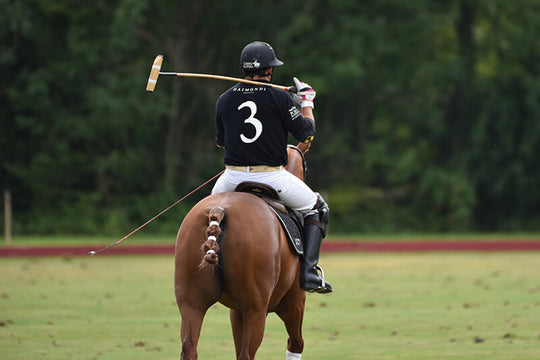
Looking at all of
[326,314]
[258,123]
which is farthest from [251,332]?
[326,314]

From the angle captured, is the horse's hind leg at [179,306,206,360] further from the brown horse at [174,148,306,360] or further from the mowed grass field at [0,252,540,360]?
the mowed grass field at [0,252,540,360]

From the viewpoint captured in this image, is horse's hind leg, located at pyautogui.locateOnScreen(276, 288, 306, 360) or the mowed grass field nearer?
horse's hind leg, located at pyautogui.locateOnScreen(276, 288, 306, 360)

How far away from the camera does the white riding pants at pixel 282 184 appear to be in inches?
239

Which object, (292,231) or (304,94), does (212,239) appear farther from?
(304,94)

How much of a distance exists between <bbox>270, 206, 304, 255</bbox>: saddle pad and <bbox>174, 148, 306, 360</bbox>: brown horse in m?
0.18

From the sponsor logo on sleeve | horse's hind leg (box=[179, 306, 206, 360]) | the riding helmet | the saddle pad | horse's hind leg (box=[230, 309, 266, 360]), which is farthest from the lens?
the riding helmet

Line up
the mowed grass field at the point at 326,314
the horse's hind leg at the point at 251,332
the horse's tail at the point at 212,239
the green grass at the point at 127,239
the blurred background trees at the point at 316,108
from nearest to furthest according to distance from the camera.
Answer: the horse's tail at the point at 212,239 → the horse's hind leg at the point at 251,332 → the mowed grass field at the point at 326,314 → the green grass at the point at 127,239 → the blurred background trees at the point at 316,108

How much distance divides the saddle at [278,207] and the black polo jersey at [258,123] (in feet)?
0.50

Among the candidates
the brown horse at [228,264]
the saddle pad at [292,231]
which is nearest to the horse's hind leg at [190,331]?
the brown horse at [228,264]

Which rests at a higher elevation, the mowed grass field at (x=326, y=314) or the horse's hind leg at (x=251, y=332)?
the horse's hind leg at (x=251, y=332)

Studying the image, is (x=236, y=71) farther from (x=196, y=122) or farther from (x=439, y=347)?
(x=439, y=347)

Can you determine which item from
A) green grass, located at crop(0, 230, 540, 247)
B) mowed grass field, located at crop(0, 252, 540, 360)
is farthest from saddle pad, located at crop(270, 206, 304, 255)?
green grass, located at crop(0, 230, 540, 247)

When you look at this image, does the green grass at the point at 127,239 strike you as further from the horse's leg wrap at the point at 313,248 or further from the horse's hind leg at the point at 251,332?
the horse's hind leg at the point at 251,332

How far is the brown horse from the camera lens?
17.9ft
